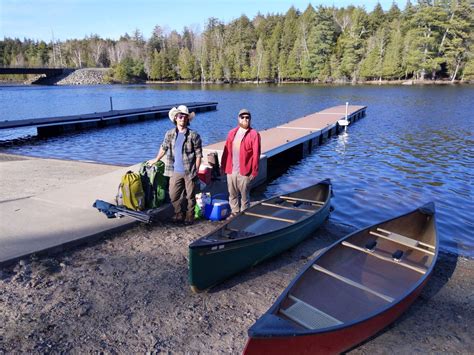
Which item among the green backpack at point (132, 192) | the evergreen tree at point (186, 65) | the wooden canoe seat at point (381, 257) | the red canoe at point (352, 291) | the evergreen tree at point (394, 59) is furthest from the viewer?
the evergreen tree at point (186, 65)

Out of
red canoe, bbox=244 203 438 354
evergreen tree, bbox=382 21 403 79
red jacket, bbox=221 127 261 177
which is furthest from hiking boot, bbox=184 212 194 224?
evergreen tree, bbox=382 21 403 79

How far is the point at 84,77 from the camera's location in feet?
361

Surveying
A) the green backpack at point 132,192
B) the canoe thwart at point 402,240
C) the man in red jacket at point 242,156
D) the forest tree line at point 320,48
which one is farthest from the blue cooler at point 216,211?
the forest tree line at point 320,48

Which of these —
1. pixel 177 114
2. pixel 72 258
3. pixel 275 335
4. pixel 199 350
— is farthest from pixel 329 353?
pixel 177 114

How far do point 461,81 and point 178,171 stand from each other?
79.4m

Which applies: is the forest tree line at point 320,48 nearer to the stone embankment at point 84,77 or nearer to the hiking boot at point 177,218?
the stone embankment at point 84,77

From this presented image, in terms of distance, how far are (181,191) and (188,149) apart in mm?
851

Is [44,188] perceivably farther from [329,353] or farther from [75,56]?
[75,56]

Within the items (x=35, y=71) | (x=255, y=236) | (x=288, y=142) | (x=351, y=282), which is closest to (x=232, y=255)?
(x=255, y=236)

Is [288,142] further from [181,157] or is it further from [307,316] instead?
[307,316]

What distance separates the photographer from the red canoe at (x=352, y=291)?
3.40 meters

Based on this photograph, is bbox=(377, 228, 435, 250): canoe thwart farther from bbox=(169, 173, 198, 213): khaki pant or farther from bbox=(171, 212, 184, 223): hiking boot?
bbox=(171, 212, 184, 223): hiking boot

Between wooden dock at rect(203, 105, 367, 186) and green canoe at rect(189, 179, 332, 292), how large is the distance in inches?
88.8

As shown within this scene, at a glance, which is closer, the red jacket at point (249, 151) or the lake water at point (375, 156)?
the red jacket at point (249, 151)
